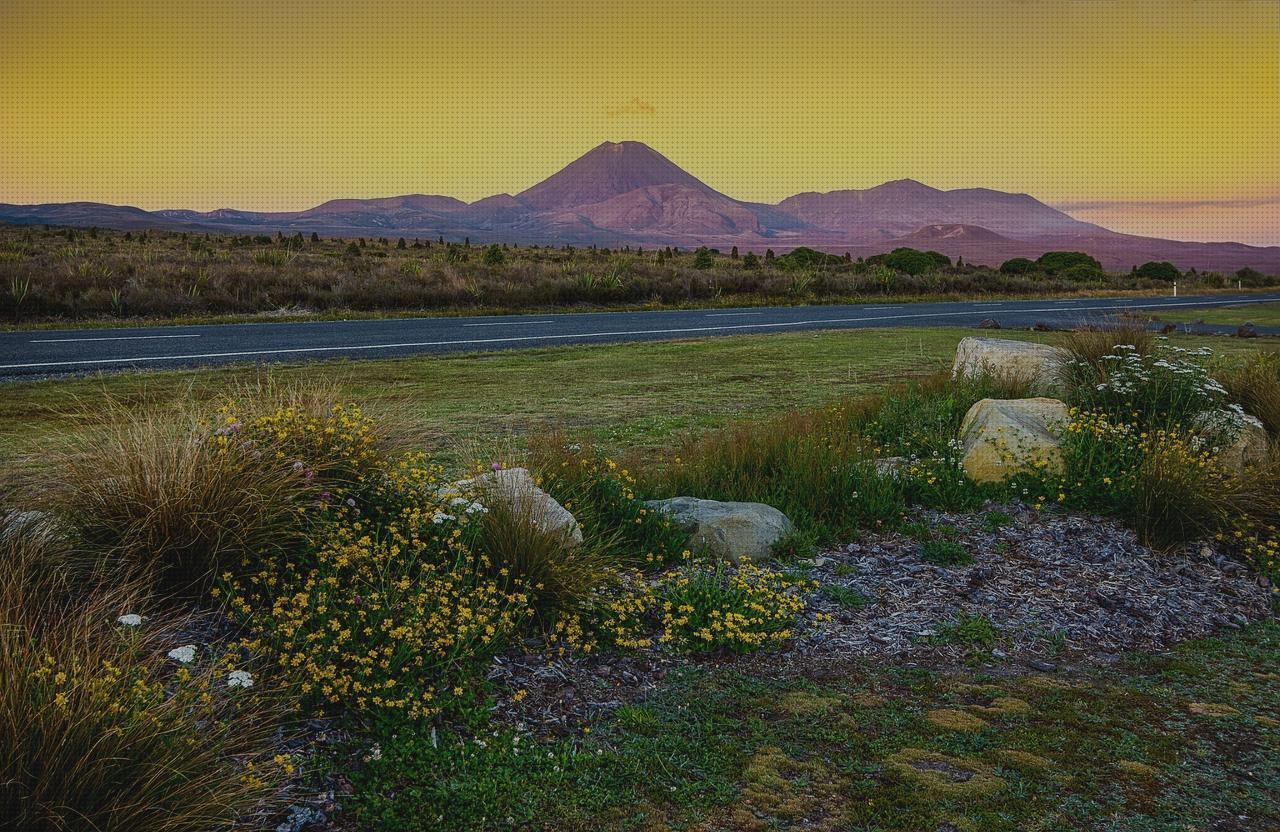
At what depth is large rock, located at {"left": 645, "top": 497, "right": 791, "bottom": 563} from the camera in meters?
5.42

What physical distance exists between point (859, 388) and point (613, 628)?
8087mm

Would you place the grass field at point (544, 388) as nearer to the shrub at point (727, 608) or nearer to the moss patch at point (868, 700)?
the shrub at point (727, 608)

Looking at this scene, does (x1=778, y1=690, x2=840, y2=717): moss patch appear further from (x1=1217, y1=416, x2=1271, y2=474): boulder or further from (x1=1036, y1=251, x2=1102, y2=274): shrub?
(x1=1036, y1=251, x2=1102, y2=274): shrub

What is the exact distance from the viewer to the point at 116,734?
8.45ft

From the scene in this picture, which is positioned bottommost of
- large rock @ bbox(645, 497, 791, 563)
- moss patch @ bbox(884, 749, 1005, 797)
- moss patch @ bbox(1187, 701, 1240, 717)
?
moss patch @ bbox(1187, 701, 1240, 717)

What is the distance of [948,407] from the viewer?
8117 mm

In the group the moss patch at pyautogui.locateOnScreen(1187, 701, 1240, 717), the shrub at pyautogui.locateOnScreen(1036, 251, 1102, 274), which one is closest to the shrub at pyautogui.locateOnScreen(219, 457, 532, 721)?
the moss patch at pyautogui.locateOnScreen(1187, 701, 1240, 717)

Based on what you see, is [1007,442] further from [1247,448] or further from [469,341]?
[469,341]

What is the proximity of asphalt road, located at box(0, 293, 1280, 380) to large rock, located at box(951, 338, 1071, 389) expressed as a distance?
2.39ft

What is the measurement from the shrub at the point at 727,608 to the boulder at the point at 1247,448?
3967 millimetres

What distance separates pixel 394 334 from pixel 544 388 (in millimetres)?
6713

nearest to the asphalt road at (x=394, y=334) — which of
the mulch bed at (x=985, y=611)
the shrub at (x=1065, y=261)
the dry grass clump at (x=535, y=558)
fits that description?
the mulch bed at (x=985, y=611)

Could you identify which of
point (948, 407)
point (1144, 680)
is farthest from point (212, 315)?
point (1144, 680)

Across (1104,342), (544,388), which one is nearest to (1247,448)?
(1104,342)
